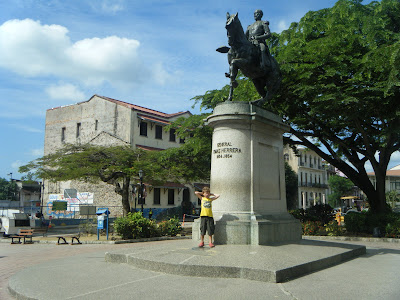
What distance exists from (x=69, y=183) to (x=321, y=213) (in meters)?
31.0

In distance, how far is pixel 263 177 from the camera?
34.3 feet

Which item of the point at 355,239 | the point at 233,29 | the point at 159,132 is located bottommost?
the point at 355,239

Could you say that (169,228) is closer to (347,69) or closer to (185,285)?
(347,69)

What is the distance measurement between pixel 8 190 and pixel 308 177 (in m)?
62.1

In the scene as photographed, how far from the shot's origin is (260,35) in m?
11.1

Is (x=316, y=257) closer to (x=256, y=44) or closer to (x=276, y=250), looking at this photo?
(x=276, y=250)

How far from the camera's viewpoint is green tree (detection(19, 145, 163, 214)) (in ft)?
81.3

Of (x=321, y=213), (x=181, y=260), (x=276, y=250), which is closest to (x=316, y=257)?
(x=276, y=250)

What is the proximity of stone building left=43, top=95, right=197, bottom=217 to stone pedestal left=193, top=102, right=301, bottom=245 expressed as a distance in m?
29.2

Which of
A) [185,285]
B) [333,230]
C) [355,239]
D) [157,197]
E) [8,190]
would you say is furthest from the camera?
[8,190]

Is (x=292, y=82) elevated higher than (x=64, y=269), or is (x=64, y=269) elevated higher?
(x=292, y=82)

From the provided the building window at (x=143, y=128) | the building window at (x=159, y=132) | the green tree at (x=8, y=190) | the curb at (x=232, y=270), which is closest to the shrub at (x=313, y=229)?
the curb at (x=232, y=270)

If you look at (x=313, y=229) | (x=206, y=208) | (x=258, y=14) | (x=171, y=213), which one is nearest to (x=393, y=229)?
(x=313, y=229)

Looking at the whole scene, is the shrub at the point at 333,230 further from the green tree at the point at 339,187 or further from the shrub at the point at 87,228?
the green tree at the point at 339,187
